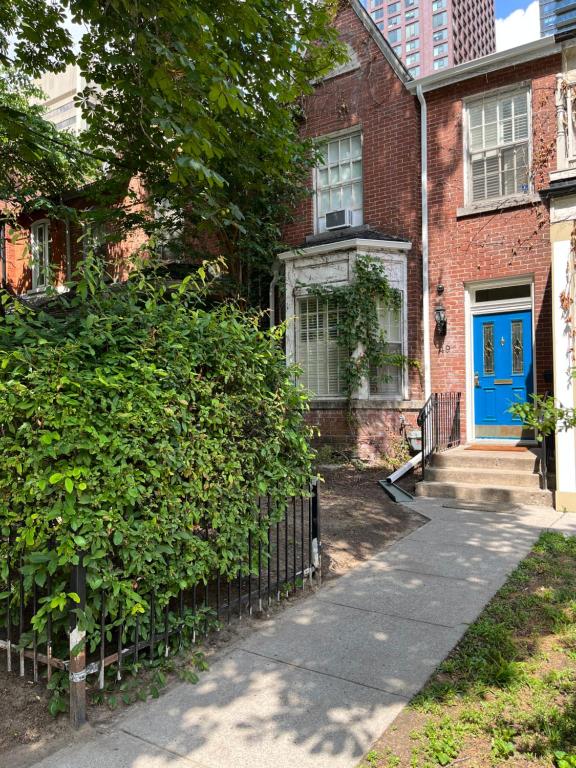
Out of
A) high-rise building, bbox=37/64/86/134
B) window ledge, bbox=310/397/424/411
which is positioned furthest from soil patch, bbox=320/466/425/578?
high-rise building, bbox=37/64/86/134

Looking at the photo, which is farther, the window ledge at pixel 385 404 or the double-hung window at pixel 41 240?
the double-hung window at pixel 41 240

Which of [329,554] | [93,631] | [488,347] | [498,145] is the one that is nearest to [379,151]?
[498,145]

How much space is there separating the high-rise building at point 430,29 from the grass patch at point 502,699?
5012 inches

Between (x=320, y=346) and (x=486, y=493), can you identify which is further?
(x=320, y=346)

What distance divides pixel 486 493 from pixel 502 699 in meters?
5.36

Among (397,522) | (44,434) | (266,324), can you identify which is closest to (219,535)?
(44,434)

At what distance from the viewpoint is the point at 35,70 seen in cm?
810

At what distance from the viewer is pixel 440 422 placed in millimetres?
10109

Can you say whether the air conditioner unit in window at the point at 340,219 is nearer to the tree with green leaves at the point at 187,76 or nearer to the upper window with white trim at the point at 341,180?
the upper window with white trim at the point at 341,180

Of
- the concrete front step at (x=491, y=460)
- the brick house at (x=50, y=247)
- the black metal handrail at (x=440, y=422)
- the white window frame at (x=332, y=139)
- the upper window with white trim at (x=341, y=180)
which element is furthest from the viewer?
the brick house at (x=50, y=247)

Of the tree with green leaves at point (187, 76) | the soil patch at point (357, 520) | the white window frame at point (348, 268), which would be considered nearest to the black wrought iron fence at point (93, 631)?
the soil patch at point (357, 520)

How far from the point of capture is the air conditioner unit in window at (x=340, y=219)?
1171 centimetres

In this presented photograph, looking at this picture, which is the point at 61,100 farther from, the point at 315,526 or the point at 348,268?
the point at 315,526

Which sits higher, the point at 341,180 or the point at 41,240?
the point at 41,240
